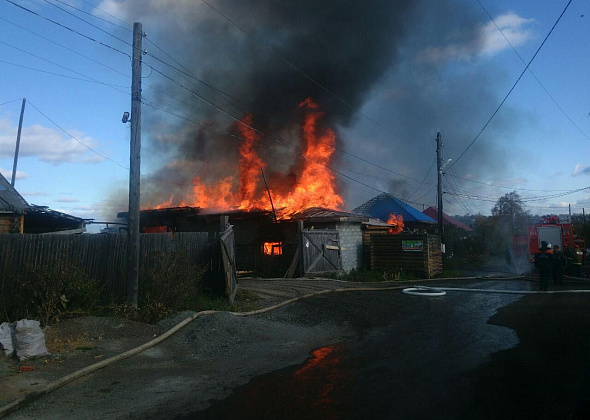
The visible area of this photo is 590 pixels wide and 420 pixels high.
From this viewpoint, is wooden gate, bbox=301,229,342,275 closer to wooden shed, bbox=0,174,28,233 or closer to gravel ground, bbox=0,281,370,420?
gravel ground, bbox=0,281,370,420

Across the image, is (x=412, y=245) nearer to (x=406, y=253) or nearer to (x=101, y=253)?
(x=406, y=253)

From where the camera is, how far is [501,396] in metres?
4.63

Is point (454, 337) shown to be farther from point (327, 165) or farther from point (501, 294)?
point (327, 165)

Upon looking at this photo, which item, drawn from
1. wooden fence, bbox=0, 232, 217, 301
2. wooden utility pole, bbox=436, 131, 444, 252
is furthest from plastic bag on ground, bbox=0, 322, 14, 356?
wooden utility pole, bbox=436, 131, 444, 252

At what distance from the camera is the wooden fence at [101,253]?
7750 millimetres

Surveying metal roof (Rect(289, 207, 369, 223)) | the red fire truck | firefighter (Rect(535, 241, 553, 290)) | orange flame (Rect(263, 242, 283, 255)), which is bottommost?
firefighter (Rect(535, 241, 553, 290))

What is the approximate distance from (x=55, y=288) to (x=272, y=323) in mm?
4030

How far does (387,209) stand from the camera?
35094mm

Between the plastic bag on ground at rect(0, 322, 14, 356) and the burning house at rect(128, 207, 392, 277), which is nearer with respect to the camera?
the plastic bag on ground at rect(0, 322, 14, 356)

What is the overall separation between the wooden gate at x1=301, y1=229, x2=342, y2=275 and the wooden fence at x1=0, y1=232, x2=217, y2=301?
6501 mm

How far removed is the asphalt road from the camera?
4344 millimetres

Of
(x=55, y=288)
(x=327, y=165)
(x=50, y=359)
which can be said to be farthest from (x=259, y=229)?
(x=50, y=359)

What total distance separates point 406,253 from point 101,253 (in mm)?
14074

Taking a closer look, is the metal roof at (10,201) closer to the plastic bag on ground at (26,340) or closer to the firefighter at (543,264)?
the plastic bag on ground at (26,340)
